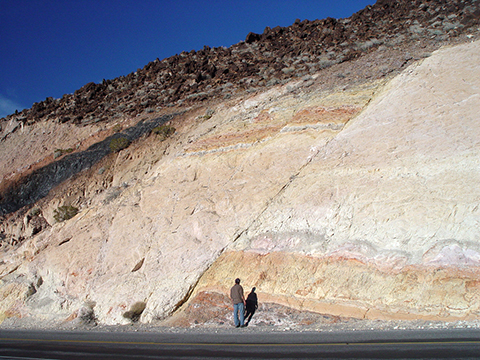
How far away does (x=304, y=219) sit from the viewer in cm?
1191

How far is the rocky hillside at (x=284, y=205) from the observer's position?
9.88 meters

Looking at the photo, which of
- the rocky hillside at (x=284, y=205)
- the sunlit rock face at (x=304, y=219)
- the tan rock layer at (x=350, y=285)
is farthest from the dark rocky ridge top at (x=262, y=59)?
Answer: the tan rock layer at (x=350, y=285)

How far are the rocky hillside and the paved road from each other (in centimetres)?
166

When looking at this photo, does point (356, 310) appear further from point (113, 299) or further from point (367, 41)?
point (367, 41)

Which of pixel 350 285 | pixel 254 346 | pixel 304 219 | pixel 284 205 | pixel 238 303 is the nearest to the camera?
pixel 254 346

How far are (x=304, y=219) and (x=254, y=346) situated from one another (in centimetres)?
508

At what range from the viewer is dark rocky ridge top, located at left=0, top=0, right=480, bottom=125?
2486 centimetres

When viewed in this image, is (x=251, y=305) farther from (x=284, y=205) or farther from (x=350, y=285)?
(x=284, y=205)

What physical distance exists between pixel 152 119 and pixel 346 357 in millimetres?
21512

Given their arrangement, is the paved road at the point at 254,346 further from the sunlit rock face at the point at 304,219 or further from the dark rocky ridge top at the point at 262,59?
the dark rocky ridge top at the point at 262,59

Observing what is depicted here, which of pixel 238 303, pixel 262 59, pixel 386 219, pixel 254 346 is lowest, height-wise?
pixel 254 346

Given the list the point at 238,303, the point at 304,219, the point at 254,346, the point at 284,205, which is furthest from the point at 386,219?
the point at 254,346

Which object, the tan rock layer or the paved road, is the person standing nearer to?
the paved road

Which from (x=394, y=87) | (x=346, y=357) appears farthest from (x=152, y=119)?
(x=346, y=357)
